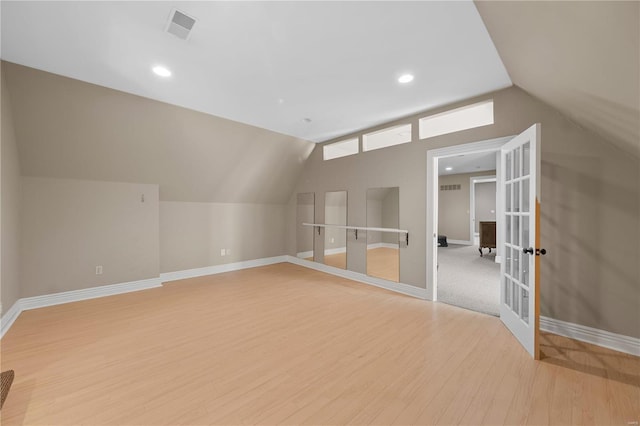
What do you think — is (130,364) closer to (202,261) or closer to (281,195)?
(202,261)

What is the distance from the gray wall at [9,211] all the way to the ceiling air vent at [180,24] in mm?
2199

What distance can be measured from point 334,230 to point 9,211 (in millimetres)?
5320

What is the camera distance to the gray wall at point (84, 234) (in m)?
3.42

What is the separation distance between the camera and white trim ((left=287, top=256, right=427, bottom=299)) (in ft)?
12.3

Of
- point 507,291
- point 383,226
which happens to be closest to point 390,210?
point 383,226

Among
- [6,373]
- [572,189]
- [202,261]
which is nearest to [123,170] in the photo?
[202,261]

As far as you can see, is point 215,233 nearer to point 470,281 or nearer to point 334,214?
point 334,214

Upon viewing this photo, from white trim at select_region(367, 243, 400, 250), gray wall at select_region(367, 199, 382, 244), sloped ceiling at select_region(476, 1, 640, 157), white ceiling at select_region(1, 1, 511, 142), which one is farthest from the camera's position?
white trim at select_region(367, 243, 400, 250)

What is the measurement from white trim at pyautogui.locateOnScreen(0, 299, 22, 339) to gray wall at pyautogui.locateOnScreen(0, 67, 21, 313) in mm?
63

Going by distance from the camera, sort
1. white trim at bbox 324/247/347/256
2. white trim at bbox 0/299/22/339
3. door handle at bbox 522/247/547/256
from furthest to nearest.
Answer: white trim at bbox 324/247/347/256 → white trim at bbox 0/299/22/339 → door handle at bbox 522/247/547/256

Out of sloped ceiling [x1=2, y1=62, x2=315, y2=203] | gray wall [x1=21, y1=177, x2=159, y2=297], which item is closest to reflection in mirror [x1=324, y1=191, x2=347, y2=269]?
sloped ceiling [x1=2, y1=62, x2=315, y2=203]

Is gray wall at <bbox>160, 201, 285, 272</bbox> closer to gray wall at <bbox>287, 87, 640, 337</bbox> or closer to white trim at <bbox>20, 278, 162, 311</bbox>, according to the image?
white trim at <bbox>20, 278, 162, 311</bbox>

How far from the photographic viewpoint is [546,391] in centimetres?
179

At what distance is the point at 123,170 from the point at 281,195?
313 cm
